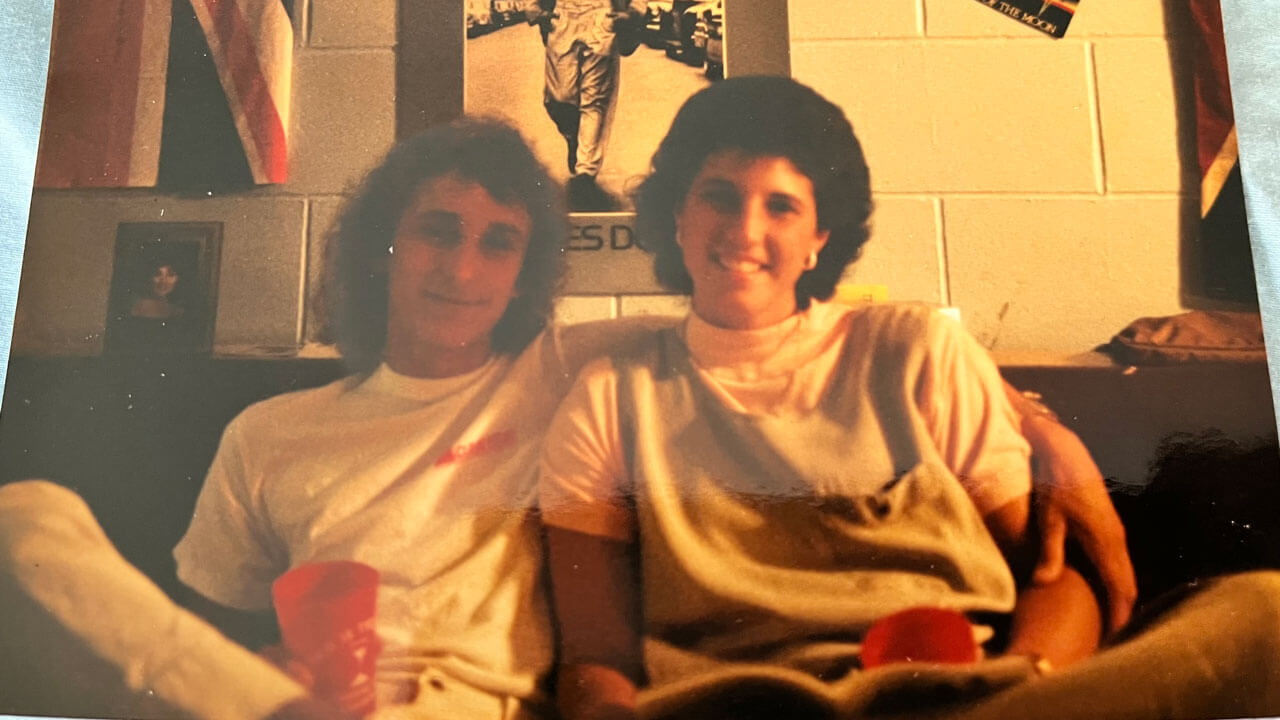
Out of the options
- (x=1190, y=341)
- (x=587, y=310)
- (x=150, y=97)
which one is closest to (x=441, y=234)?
(x=587, y=310)

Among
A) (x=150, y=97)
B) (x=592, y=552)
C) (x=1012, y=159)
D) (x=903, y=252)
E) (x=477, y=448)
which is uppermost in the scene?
(x=150, y=97)

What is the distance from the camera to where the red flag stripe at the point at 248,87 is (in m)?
1.16

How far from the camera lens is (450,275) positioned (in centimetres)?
111

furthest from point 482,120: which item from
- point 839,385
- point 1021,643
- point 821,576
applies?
point 1021,643

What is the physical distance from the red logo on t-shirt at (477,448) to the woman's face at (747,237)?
0.26 meters

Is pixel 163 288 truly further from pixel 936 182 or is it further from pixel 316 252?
pixel 936 182

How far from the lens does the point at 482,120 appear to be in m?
1.16

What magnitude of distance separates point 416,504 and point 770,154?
557 millimetres

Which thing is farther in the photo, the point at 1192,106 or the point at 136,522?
the point at 1192,106

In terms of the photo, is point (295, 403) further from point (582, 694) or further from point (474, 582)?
point (582, 694)

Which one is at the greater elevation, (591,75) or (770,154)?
(591,75)

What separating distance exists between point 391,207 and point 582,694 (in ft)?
1.90

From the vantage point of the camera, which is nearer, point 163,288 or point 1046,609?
point 1046,609

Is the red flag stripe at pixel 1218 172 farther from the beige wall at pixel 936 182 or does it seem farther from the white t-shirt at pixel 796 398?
the white t-shirt at pixel 796 398
